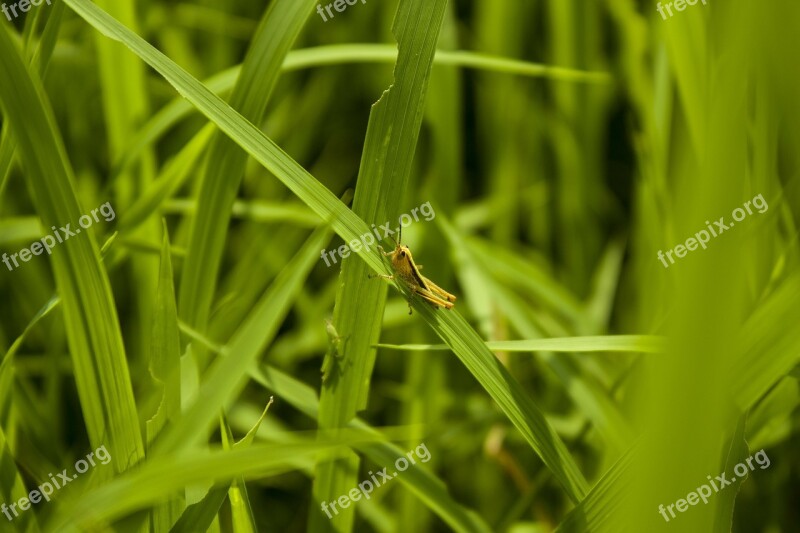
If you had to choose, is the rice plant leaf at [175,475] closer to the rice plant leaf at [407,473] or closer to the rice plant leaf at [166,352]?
the rice plant leaf at [166,352]

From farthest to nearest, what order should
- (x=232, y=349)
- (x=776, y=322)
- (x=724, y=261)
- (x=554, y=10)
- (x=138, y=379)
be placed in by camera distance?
(x=554, y=10)
(x=138, y=379)
(x=776, y=322)
(x=232, y=349)
(x=724, y=261)

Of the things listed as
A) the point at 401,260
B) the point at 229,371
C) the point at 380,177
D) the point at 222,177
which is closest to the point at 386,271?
the point at 401,260

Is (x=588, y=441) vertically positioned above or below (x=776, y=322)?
below

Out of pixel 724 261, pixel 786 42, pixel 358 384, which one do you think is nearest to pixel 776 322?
pixel 786 42

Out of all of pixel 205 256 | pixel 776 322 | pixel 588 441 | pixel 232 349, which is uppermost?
pixel 205 256

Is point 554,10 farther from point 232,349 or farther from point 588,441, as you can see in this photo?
point 232,349

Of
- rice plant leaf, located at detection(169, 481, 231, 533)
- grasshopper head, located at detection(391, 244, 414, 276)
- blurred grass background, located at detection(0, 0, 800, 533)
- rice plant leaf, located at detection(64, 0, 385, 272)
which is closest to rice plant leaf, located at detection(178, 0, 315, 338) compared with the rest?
blurred grass background, located at detection(0, 0, 800, 533)

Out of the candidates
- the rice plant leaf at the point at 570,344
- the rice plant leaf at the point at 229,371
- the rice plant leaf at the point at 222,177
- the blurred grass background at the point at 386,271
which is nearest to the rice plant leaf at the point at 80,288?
the blurred grass background at the point at 386,271
